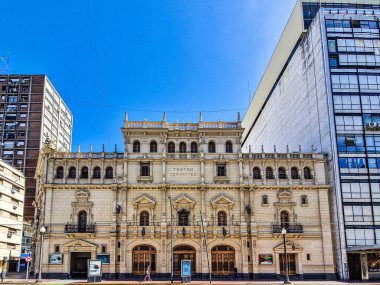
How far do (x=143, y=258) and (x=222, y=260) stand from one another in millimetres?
10041

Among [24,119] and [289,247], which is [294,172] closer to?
[289,247]

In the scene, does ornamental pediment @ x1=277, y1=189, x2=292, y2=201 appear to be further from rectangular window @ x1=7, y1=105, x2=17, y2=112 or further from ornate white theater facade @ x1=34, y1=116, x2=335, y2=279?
rectangular window @ x1=7, y1=105, x2=17, y2=112

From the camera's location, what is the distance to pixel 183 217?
2136 inches

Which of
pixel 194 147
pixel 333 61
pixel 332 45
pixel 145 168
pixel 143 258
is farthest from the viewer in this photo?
pixel 332 45

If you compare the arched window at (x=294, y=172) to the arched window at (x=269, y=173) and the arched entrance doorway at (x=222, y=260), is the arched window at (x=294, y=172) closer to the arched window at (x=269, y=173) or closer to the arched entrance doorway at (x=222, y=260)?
the arched window at (x=269, y=173)

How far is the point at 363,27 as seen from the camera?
59031 mm

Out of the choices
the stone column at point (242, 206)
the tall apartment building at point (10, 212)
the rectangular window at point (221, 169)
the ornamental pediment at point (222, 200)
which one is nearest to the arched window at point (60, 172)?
the ornamental pediment at point (222, 200)

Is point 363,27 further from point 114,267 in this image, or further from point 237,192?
point 114,267

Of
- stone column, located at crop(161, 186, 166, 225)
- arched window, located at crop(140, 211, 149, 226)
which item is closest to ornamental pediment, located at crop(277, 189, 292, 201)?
stone column, located at crop(161, 186, 166, 225)

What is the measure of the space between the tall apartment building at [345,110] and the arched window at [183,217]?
40.9 feet

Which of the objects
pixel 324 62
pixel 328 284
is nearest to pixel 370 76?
pixel 324 62

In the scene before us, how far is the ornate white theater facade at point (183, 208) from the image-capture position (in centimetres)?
5256

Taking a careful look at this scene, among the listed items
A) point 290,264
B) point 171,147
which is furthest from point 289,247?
point 171,147

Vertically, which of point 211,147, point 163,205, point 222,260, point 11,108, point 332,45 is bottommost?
point 222,260
